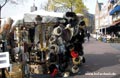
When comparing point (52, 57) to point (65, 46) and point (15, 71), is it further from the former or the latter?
point (15, 71)

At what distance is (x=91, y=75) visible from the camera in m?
11.4

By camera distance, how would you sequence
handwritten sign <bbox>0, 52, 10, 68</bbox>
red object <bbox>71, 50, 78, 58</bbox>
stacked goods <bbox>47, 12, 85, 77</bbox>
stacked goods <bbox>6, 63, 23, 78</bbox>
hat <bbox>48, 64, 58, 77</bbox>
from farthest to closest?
red object <bbox>71, 50, 78, 58</bbox>, stacked goods <bbox>47, 12, 85, 77</bbox>, hat <bbox>48, 64, 58, 77</bbox>, stacked goods <bbox>6, 63, 23, 78</bbox>, handwritten sign <bbox>0, 52, 10, 68</bbox>

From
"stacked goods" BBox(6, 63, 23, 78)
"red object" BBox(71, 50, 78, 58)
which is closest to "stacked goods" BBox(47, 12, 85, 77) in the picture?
"red object" BBox(71, 50, 78, 58)

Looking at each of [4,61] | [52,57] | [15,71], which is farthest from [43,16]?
[4,61]

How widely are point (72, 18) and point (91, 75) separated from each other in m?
2.81

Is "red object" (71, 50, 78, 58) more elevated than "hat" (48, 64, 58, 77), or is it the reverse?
"red object" (71, 50, 78, 58)

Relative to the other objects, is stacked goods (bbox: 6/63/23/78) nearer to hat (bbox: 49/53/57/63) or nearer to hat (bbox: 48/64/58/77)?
hat (bbox: 48/64/58/77)

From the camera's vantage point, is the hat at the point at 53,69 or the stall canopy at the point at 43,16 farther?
the stall canopy at the point at 43,16

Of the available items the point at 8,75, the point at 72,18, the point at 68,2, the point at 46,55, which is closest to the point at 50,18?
the point at 72,18

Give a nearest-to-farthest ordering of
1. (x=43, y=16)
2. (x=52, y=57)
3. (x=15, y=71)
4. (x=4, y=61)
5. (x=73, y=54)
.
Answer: (x=4, y=61) → (x=15, y=71) → (x=52, y=57) → (x=73, y=54) → (x=43, y=16)

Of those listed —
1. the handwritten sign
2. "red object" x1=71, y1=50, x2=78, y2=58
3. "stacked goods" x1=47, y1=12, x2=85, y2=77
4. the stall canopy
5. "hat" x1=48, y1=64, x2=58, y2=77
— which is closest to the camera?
the handwritten sign

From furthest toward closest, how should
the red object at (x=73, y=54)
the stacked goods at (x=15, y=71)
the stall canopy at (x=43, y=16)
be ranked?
the stall canopy at (x=43, y=16), the red object at (x=73, y=54), the stacked goods at (x=15, y=71)

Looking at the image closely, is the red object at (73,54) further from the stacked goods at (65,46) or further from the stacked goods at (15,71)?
the stacked goods at (15,71)

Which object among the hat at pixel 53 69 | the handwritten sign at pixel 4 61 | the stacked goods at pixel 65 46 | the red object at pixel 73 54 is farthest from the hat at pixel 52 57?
the handwritten sign at pixel 4 61
